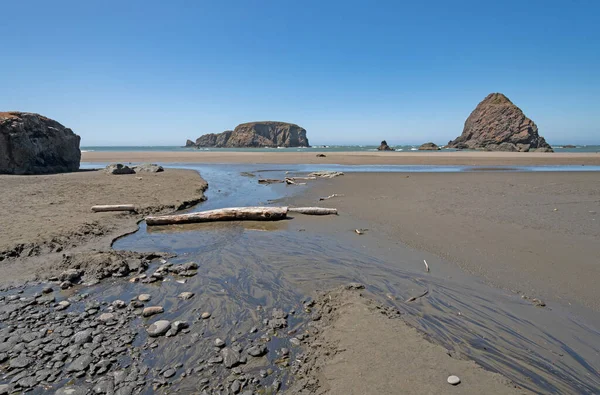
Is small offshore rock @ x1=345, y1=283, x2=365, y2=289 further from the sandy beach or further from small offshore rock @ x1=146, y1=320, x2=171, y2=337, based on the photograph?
small offshore rock @ x1=146, y1=320, x2=171, y2=337

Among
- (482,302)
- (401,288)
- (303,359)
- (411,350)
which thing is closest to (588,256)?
(482,302)

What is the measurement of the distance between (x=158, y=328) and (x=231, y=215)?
607cm

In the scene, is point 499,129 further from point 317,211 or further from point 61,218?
point 61,218

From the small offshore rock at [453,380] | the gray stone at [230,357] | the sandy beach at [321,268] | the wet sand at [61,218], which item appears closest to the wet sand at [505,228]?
the sandy beach at [321,268]

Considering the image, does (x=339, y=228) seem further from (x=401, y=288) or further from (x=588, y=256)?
(x=588, y=256)

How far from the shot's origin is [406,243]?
298 inches

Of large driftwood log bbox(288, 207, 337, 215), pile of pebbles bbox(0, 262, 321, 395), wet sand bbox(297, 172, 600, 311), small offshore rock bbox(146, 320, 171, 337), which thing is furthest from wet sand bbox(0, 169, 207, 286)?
wet sand bbox(297, 172, 600, 311)

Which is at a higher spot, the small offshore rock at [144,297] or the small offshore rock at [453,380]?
the small offshore rock at [453,380]

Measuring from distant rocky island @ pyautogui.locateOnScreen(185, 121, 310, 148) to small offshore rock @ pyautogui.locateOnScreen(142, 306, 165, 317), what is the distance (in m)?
144

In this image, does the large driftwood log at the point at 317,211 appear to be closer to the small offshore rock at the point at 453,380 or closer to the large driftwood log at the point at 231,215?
the large driftwood log at the point at 231,215

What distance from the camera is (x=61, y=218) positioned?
352 inches

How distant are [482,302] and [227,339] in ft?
12.3

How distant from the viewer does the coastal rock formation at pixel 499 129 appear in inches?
3444

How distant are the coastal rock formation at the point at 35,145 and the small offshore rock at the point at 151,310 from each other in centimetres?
2328
